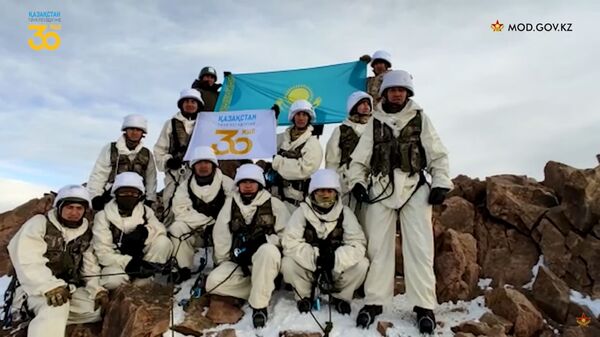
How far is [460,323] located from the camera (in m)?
5.84

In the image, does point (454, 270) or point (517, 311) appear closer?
point (517, 311)

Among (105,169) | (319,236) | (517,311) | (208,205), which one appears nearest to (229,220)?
(208,205)

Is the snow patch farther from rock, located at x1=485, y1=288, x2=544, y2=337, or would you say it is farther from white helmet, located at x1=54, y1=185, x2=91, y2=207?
white helmet, located at x1=54, y1=185, x2=91, y2=207

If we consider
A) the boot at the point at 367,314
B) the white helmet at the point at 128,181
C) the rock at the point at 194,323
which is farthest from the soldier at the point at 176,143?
the boot at the point at 367,314

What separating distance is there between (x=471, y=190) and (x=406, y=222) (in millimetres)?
3610

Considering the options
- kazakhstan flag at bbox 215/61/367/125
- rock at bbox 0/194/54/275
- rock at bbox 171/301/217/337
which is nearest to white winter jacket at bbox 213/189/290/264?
rock at bbox 171/301/217/337

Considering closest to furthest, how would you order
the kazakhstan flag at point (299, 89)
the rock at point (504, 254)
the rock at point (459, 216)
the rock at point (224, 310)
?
the rock at point (224, 310)
the rock at point (504, 254)
the rock at point (459, 216)
the kazakhstan flag at point (299, 89)

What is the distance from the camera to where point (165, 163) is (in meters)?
8.57

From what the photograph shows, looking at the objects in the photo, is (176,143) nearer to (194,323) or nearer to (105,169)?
(105,169)

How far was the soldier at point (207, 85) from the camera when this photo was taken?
10.7 m

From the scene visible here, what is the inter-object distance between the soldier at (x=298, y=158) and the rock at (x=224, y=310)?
72.2 inches

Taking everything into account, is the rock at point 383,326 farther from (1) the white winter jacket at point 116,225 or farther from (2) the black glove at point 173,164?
(2) the black glove at point 173,164

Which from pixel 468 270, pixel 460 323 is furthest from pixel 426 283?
pixel 468 270

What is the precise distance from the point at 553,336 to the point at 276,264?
3.81 metres
